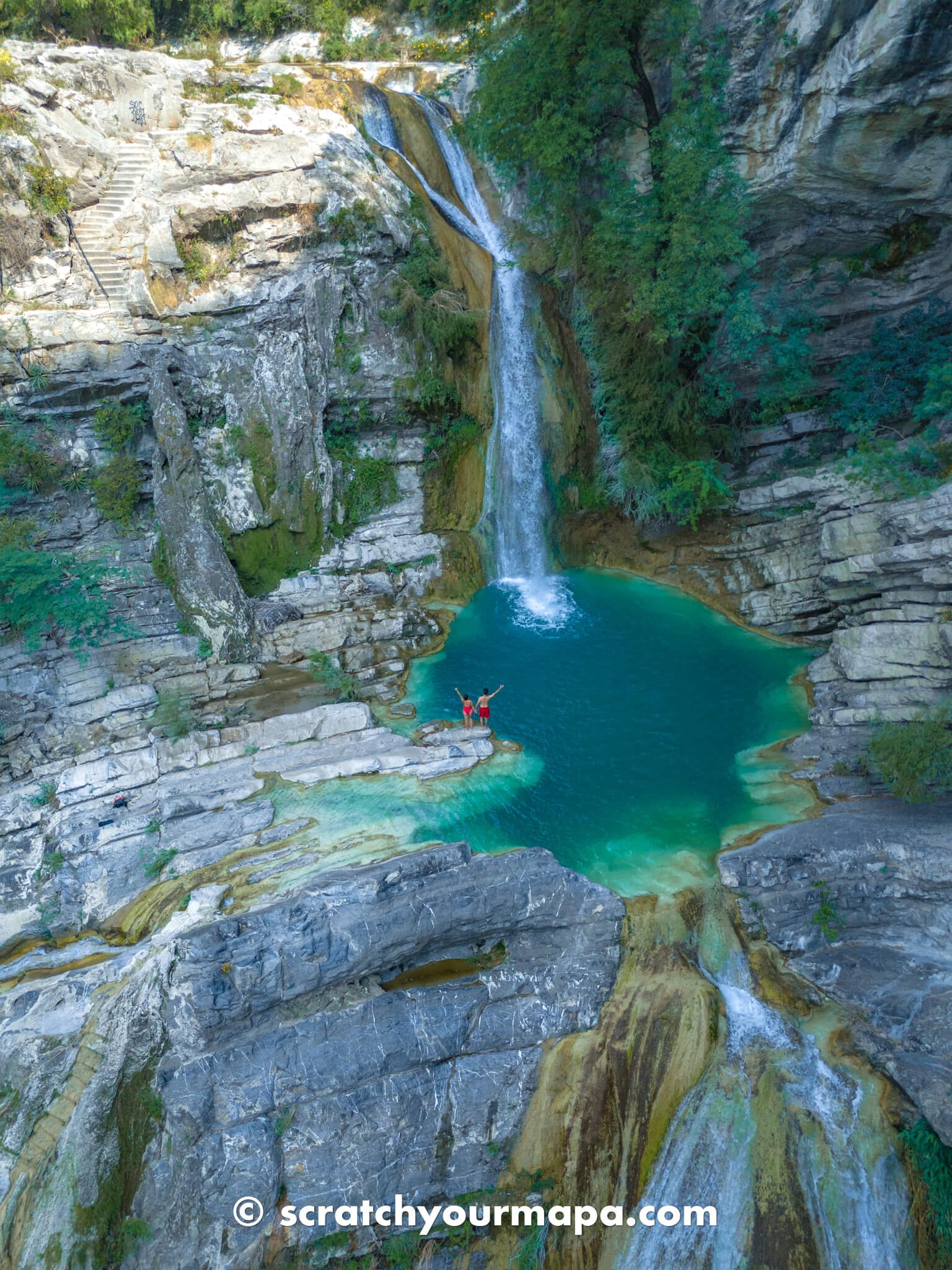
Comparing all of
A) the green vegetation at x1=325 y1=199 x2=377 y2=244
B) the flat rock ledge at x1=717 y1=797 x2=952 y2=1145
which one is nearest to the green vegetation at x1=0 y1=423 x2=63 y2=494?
the green vegetation at x1=325 y1=199 x2=377 y2=244

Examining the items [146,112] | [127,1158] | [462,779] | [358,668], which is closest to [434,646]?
[358,668]

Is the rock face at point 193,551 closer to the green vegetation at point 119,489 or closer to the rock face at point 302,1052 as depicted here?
the green vegetation at point 119,489

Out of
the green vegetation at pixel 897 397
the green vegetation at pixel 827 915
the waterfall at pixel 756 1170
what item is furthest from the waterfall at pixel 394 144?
the waterfall at pixel 756 1170

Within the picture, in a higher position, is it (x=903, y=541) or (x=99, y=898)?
(x=903, y=541)

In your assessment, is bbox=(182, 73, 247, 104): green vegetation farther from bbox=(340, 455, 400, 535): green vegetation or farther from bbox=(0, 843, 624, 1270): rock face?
bbox=(0, 843, 624, 1270): rock face

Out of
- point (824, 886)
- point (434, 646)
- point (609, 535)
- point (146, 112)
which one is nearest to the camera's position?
point (824, 886)

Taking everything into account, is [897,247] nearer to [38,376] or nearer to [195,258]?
[195,258]

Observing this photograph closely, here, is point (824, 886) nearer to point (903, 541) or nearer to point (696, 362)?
point (903, 541)
